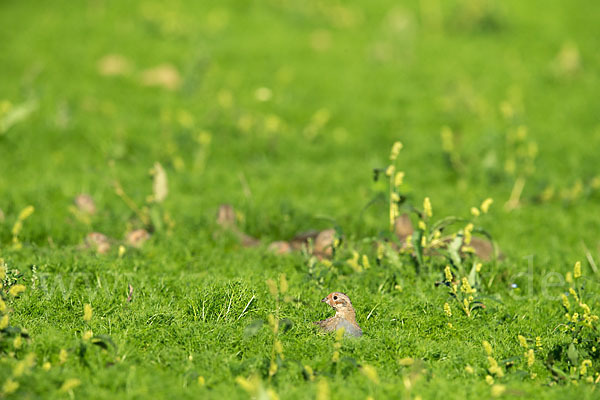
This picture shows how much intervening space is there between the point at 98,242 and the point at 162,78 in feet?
13.8

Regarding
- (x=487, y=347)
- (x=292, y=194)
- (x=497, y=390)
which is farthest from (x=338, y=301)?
(x=292, y=194)

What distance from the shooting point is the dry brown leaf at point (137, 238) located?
491 cm

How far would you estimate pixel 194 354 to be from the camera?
3531 millimetres

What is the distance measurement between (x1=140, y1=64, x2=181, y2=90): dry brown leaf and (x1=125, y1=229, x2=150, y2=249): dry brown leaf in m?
3.89

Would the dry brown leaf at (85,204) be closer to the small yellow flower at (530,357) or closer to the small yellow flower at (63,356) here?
the small yellow flower at (63,356)

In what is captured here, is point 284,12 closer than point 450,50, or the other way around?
point 450,50

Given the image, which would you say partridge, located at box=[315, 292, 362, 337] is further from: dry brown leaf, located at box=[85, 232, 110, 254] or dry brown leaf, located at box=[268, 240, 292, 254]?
dry brown leaf, located at box=[85, 232, 110, 254]

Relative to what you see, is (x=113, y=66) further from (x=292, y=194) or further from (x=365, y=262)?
(x=365, y=262)

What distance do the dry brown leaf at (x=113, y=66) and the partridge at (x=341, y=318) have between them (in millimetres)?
5997

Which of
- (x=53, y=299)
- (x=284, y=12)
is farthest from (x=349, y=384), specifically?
(x=284, y=12)

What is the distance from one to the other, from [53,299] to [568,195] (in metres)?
4.89

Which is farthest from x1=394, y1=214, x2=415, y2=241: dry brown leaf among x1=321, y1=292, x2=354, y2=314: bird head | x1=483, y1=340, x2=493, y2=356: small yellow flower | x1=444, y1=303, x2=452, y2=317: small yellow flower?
x1=483, y1=340, x2=493, y2=356: small yellow flower

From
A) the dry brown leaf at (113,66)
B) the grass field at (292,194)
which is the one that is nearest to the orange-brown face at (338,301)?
the grass field at (292,194)

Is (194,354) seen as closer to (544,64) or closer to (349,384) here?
(349,384)
